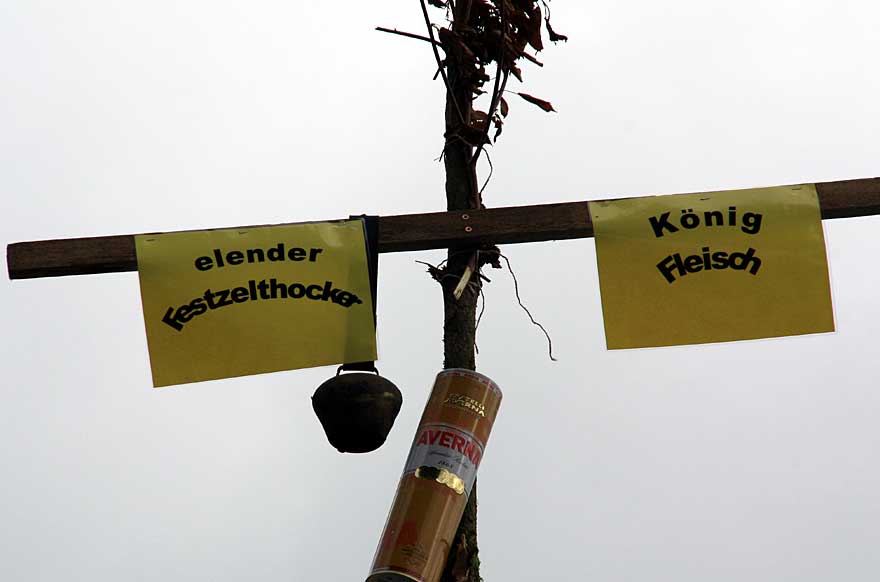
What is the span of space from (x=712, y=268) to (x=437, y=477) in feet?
4.43

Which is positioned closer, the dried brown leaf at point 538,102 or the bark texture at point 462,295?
the bark texture at point 462,295

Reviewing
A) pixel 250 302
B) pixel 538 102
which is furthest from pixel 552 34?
pixel 250 302

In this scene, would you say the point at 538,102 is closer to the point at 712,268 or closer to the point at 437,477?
the point at 712,268

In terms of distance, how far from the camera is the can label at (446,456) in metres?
3.99

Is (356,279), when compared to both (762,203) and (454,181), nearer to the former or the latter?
(454,181)

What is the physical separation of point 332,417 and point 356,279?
1.84ft

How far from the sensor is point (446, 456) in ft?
13.2

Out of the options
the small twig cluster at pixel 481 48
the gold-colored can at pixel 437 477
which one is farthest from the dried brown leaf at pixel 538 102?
the gold-colored can at pixel 437 477

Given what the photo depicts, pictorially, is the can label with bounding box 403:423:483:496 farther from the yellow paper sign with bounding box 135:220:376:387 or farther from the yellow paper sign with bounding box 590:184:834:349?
the yellow paper sign with bounding box 590:184:834:349

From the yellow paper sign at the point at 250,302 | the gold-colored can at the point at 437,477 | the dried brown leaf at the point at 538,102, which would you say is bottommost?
the gold-colored can at the point at 437,477

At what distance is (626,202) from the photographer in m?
→ 4.51

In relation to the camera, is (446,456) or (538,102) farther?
(538,102)

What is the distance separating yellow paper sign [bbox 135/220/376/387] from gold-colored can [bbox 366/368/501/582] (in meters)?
0.41

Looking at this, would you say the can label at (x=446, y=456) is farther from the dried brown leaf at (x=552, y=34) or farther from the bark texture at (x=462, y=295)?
the dried brown leaf at (x=552, y=34)
